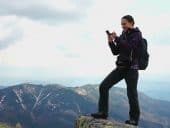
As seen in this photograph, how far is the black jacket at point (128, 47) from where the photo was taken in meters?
15.2

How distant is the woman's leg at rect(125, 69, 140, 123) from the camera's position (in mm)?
15662

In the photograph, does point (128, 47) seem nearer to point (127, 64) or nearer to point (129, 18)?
point (127, 64)

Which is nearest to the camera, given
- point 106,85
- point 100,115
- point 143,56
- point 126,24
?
point 143,56

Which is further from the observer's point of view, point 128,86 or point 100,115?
point 100,115

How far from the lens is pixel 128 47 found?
1523cm

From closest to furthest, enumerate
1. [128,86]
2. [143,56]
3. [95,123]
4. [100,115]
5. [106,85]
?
[95,123]
[143,56]
[128,86]
[106,85]
[100,115]

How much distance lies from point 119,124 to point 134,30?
10.9ft

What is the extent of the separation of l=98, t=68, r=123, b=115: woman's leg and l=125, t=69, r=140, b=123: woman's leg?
0.34 meters

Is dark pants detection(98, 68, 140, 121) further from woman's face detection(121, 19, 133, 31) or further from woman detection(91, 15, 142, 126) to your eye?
woman's face detection(121, 19, 133, 31)

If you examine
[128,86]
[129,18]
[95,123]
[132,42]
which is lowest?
[95,123]

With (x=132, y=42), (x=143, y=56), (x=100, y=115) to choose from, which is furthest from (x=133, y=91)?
(x=132, y=42)

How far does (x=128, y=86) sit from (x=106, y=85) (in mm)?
813

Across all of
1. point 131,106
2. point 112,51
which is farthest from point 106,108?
point 112,51

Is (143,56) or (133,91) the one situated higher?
(143,56)
